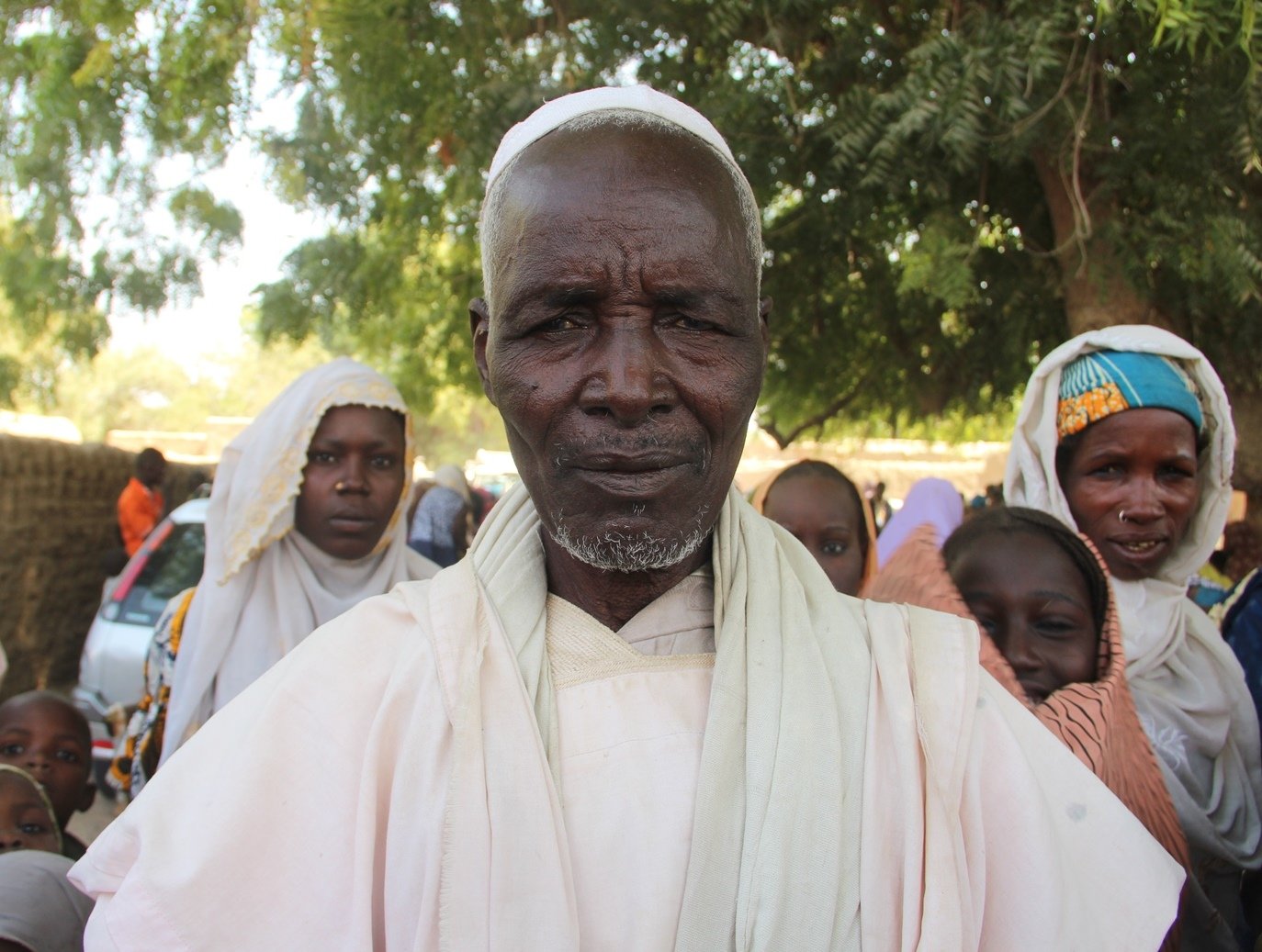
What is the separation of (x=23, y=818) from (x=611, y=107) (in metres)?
2.62

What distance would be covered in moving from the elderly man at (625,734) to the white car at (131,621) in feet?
13.6

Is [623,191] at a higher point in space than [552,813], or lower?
higher

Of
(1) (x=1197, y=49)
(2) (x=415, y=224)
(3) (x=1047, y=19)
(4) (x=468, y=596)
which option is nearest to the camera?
(4) (x=468, y=596)

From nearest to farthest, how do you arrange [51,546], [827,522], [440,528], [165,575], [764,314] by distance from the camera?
[764,314]
[827,522]
[165,575]
[440,528]
[51,546]

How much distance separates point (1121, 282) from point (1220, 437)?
298cm

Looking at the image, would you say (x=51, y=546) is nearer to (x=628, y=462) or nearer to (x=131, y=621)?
(x=131, y=621)

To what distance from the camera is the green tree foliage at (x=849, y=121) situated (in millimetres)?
4355

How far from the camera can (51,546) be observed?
7.99m

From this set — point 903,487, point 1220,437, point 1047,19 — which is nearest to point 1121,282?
point 1047,19

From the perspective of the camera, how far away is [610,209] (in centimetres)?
133

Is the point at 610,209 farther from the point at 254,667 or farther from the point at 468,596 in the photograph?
the point at 254,667

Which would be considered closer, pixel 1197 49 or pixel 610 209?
pixel 610 209

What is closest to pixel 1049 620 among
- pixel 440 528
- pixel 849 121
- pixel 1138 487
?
pixel 1138 487

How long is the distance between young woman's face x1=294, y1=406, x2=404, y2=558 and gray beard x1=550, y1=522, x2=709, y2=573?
1922 millimetres
